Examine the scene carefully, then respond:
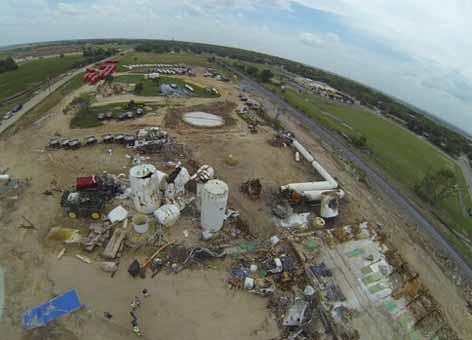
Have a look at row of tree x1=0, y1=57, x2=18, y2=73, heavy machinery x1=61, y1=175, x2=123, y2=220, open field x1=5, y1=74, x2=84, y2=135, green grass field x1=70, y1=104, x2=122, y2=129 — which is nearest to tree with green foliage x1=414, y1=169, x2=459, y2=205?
heavy machinery x1=61, y1=175, x2=123, y2=220

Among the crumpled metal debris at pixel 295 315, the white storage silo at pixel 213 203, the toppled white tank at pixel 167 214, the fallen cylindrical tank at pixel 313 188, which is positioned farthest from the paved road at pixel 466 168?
the toppled white tank at pixel 167 214

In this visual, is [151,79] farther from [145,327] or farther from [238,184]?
[145,327]

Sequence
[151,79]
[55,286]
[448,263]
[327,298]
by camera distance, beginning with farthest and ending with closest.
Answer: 1. [151,79]
2. [448,263]
3. [327,298]
4. [55,286]

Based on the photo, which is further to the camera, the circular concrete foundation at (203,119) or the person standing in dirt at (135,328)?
the circular concrete foundation at (203,119)

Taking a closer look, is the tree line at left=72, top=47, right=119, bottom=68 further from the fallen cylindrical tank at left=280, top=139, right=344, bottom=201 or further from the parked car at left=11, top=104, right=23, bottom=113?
the fallen cylindrical tank at left=280, top=139, right=344, bottom=201

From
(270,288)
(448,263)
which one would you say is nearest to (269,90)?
(448,263)

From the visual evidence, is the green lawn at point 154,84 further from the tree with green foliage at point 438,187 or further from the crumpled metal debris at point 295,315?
the crumpled metal debris at point 295,315

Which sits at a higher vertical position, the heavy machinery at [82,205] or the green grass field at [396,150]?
the green grass field at [396,150]

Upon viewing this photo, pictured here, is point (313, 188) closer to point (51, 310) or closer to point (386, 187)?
point (386, 187)
